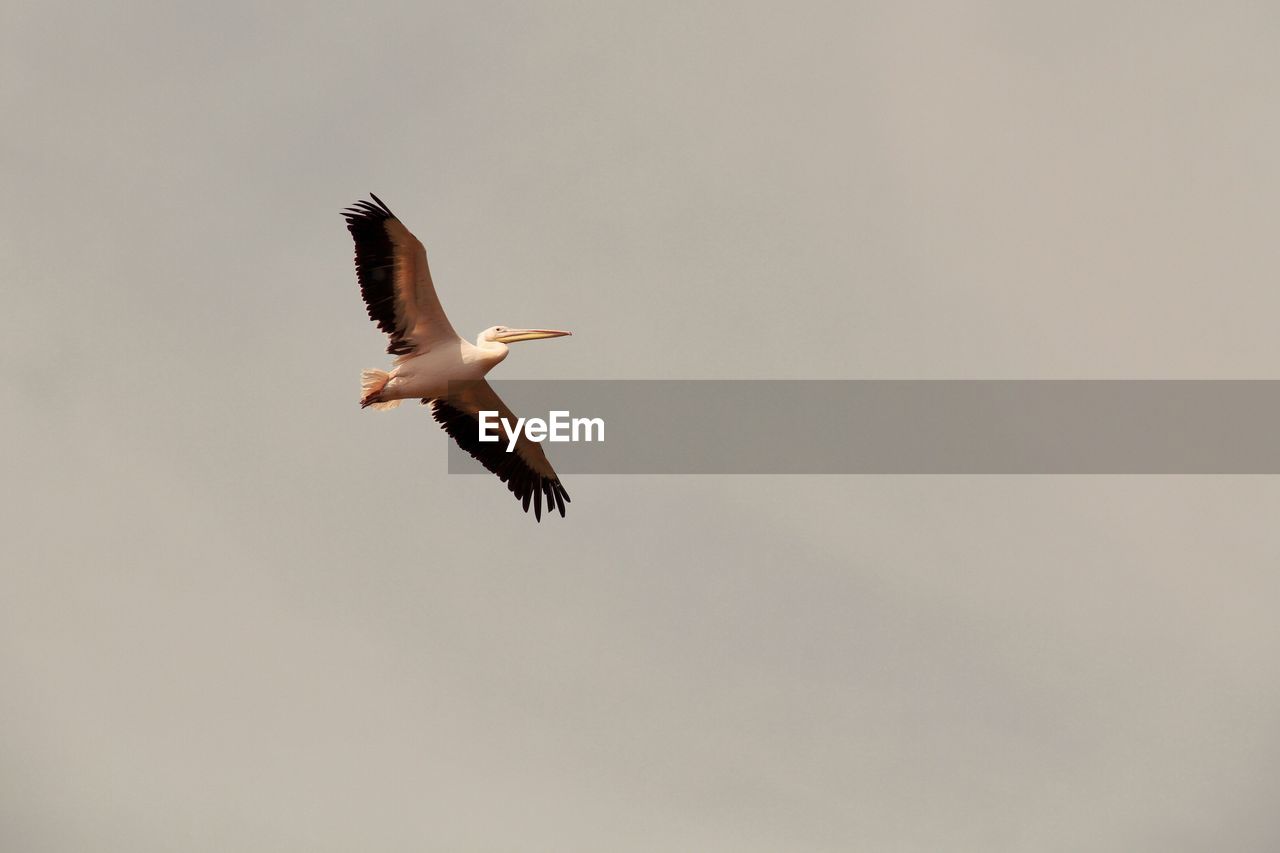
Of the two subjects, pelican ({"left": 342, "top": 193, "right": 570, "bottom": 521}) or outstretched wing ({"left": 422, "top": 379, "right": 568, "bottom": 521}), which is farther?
outstretched wing ({"left": 422, "top": 379, "right": 568, "bottom": 521})

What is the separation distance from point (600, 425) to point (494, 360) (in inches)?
132

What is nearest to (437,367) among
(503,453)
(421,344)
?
A: (421,344)

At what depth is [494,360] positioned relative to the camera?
126 feet

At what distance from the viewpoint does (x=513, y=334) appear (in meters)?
38.8

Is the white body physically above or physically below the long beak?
below

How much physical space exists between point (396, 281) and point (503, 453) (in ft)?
15.5

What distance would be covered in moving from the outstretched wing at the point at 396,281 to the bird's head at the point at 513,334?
741mm

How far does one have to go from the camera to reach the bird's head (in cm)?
3866

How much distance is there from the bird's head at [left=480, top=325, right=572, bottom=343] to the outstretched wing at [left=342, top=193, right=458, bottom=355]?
2.43 feet

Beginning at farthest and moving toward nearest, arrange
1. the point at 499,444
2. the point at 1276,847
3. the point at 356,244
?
the point at 1276,847
the point at 499,444
the point at 356,244

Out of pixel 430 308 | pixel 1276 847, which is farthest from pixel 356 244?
pixel 1276 847

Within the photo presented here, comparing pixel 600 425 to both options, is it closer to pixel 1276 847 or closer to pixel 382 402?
pixel 382 402

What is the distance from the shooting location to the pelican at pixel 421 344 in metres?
36.8

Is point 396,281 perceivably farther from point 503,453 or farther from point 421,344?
point 503,453
